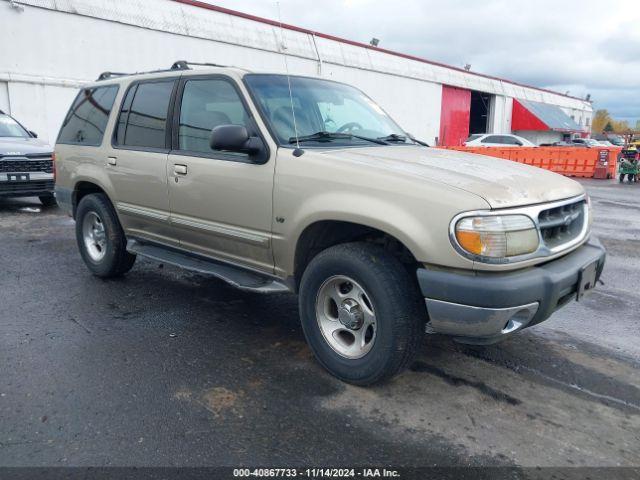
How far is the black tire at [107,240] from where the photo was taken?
16.5ft

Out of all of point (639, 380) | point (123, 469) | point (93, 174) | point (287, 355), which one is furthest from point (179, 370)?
point (639, 380)

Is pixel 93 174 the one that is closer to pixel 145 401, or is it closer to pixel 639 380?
pixel 145 401

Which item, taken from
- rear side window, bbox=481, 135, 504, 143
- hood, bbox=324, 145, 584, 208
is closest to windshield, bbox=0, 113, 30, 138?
hood, bbox=324, 145, 584, 208

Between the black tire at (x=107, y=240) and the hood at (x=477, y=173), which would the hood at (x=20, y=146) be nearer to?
the black tire at (x=107, y=240)

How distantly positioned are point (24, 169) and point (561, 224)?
9.10 m

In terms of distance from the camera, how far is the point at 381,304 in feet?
9.68

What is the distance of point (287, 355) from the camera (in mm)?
3662

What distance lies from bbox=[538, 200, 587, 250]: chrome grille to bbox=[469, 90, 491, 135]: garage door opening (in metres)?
36.5

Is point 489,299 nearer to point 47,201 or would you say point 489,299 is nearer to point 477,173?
point 477,173

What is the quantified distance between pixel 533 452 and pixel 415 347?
2.56 ft

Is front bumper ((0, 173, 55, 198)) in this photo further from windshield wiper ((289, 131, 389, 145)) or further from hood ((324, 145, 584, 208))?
hood ((324, 145, 584, 208))

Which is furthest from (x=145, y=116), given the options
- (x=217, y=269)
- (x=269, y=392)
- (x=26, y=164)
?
(x=26, y=164)

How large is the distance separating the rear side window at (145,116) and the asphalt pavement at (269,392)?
1400 mm

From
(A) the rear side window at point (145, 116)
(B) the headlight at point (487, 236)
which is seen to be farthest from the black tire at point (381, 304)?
(A) the rear side window at point (145, 116)
